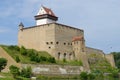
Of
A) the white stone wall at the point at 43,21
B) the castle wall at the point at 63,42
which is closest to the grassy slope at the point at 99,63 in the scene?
the castle wall at the point at 63,42

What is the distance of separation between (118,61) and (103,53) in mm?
16017

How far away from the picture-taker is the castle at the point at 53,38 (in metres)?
57.4

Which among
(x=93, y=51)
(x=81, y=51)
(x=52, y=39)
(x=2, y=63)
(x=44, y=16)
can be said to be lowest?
(x=2, y=63)

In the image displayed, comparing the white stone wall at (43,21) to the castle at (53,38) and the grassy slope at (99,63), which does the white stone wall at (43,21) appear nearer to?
the castle at (53,38)

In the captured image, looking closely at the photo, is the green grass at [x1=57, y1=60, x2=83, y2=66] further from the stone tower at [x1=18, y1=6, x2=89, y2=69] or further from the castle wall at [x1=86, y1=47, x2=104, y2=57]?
the castle wall at [x1=86, y1=47, x2=104, y2=57]

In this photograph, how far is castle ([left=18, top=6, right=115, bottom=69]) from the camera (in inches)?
2261

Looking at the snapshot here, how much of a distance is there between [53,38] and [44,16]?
216 inches

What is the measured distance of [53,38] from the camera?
5753cm

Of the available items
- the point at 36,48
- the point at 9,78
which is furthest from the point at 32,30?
the point at 9,78

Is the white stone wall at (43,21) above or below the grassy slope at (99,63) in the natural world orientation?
above

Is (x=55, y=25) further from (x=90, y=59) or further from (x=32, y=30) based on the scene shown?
(x=90, y=59)

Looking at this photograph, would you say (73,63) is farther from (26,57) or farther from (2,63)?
(2,63)

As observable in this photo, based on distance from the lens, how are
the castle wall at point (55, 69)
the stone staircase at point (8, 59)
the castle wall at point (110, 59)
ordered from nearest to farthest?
the stone staircase at point (8, 59) < the castle wall at point (55, 69) < the castle wall at point (110, 59)

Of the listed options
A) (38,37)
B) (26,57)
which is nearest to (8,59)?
(26,57)
